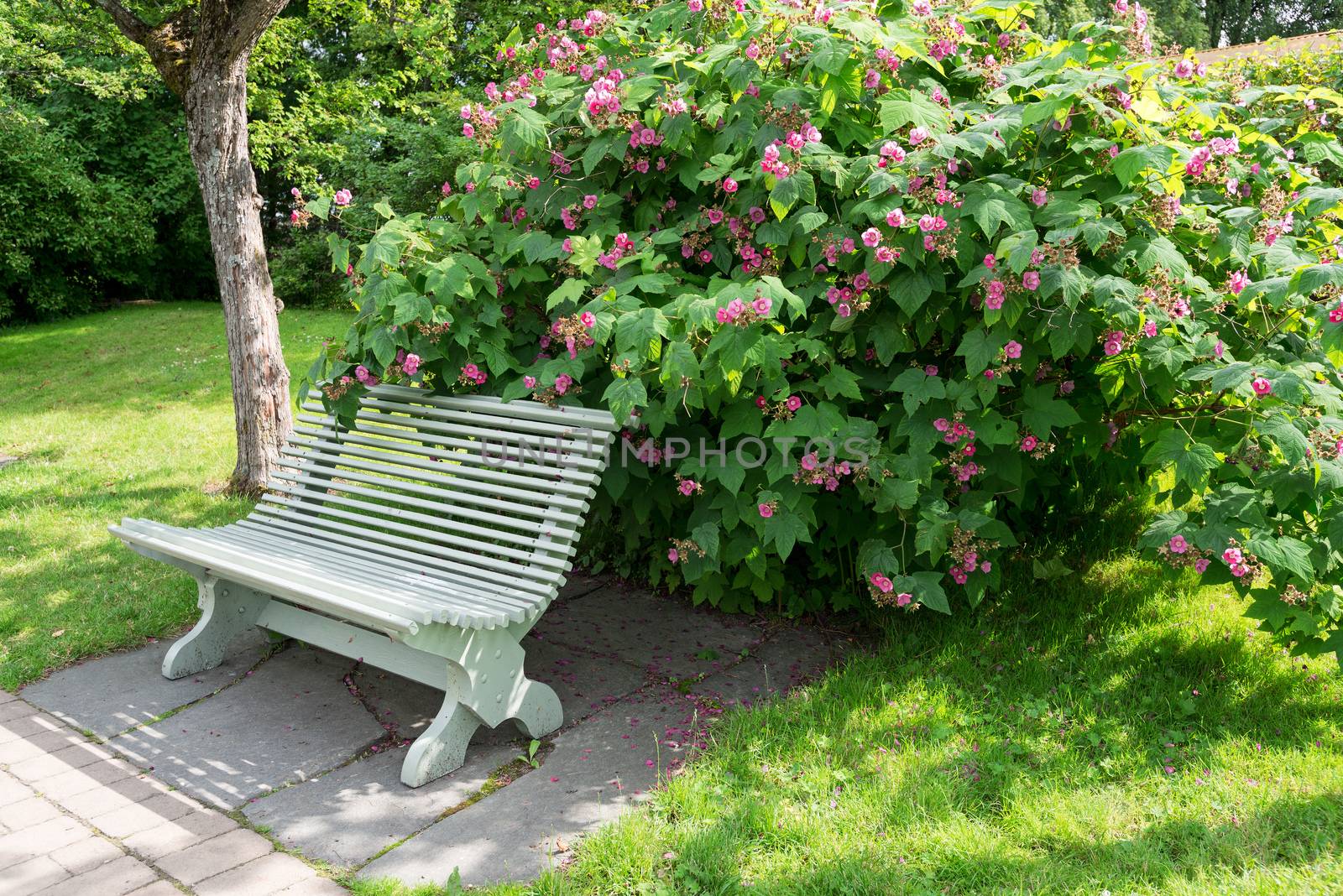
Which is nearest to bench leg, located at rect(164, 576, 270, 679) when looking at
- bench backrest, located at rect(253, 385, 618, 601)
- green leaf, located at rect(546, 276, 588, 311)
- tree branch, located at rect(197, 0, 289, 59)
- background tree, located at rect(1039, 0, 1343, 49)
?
bench backrest, located at rect(253, 385, 618, 601)

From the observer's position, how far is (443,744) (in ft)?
10.3

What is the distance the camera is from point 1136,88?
3.38 m

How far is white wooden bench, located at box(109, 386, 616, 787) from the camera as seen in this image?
10.2 feet

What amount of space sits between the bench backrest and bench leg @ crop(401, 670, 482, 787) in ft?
1.37

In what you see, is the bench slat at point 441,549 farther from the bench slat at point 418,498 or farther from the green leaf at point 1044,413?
the green leaf at point 1044,413

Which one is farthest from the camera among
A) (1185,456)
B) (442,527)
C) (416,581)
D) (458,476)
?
(442,527)

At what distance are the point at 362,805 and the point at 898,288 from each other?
228 cm

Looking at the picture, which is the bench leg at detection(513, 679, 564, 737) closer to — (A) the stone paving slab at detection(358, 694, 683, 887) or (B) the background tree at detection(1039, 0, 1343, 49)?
(A) the stone paving slab at detection(358, 694, 683, 887)

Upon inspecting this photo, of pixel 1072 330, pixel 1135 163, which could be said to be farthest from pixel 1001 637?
pixel 1135 163

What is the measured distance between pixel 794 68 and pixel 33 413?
8380mm

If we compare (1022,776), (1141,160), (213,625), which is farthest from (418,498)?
(1141,160)

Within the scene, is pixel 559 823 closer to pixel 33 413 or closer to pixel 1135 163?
pixel 1135 163

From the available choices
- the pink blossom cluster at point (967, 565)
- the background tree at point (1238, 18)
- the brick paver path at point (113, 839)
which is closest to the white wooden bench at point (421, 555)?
the brick paver path at point (113, 839)

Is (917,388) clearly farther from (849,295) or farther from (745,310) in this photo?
(745,310)
